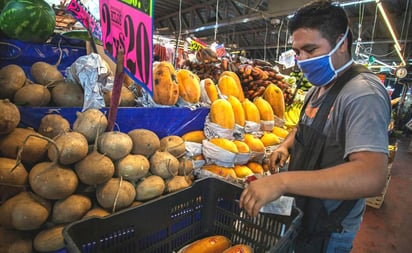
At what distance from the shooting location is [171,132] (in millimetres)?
1948

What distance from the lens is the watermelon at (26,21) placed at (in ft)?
5.22

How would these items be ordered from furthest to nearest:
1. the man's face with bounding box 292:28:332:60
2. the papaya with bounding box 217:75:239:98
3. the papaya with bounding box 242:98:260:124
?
1. the papaya with bounding box 217:75:239:98
2. the papaya with bounding box 242:98:260:124
3. the man's face with bounding box 292:28:332:60

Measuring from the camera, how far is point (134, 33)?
3.63 feet

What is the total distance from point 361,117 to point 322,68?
15.0 inches

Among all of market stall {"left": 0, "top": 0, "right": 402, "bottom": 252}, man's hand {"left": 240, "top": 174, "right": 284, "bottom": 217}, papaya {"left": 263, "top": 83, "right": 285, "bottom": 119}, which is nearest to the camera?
man's hand {"left": 240, "top": 174, "right": 284, "bottom": 217}

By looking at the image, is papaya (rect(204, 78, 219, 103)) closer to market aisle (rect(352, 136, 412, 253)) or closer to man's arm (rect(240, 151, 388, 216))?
man's arm (rect(240, 151, 388, 216))

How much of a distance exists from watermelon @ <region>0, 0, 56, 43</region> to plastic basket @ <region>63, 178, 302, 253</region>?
1.53 metres

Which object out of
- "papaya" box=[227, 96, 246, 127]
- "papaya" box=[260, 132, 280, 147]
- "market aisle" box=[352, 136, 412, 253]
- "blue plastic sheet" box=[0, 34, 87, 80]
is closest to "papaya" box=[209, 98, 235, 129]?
"papaya" box=[227, 96, 246, 127]

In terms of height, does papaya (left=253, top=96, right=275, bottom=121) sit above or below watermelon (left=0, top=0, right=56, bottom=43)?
below

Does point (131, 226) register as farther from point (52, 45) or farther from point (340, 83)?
point (52, 45)

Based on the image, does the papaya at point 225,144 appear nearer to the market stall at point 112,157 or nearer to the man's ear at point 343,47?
the market stall at point 112,157

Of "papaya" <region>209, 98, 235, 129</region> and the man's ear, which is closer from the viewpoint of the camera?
the man's ear

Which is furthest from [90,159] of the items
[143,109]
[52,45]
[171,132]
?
[52,45]

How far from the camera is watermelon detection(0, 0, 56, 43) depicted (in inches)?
62.7
